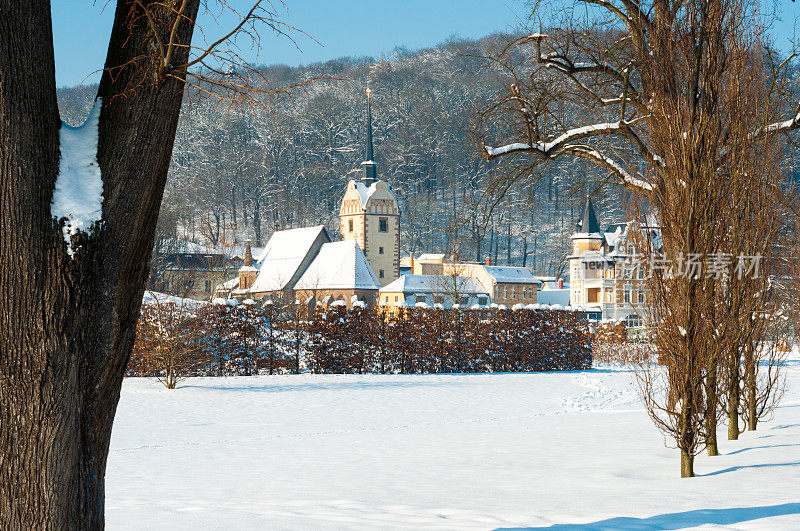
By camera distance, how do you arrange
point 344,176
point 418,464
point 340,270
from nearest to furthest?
point 418,464 → point 340,270 → point 344,176

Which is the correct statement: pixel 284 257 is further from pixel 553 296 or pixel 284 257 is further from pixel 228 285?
pixel 553 296

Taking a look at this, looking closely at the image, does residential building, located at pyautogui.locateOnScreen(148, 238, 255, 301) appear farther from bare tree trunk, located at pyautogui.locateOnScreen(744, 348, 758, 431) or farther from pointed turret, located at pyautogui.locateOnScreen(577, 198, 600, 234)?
pointed turret, located at pyautogui.locateOnScreen(577, 198, 600, 234)

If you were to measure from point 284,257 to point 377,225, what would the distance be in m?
13.5

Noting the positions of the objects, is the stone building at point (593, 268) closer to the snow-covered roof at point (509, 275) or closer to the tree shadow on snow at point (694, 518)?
the snow-covered roof at point (509, 275)

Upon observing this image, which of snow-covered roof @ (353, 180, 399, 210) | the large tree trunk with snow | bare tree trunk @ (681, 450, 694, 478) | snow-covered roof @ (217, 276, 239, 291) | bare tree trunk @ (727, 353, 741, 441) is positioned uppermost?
snow-covered roof @ (353, 180, 399, 210)

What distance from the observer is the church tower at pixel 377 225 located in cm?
7225

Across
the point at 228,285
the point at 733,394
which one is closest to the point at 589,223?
the point at 228,285

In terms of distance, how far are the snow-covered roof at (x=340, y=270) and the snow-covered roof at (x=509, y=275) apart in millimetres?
13628

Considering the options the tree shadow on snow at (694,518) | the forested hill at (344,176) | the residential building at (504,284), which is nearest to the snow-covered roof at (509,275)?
the residential building at (504,284)

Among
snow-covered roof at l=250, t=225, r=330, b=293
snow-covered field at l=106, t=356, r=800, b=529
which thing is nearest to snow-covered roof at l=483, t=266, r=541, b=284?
snow-covered roof at l=250, t=225, r=330, b=293

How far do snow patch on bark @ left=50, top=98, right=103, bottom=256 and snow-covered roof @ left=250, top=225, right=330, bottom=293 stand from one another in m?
55.0

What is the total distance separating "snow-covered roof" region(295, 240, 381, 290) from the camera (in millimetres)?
56188

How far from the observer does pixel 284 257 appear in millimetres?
62062

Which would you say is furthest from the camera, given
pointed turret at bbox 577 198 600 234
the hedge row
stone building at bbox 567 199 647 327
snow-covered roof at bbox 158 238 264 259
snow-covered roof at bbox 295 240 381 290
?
pointed turret at bbox 577 198 600 234
